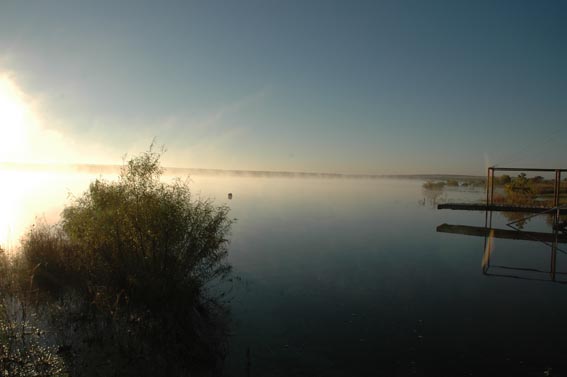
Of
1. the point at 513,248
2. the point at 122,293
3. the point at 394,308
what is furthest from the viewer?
the point at 513,248

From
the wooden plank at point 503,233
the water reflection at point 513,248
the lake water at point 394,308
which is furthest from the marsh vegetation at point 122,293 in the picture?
the wooden plank at point 503,233

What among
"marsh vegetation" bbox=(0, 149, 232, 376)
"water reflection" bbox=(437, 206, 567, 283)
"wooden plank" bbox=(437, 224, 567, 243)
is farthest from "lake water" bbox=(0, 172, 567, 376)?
"wooden plank" bbox=(437, 224, 567, 243)

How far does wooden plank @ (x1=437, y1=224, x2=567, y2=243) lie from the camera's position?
2972 cm

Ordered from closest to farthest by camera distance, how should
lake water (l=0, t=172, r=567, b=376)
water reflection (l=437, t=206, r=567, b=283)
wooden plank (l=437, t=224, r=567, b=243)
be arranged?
lake water (l=0, t=172, r=567, b=376), water reflection (l=437, t=206, r=567, b=283), wooden plank (l=437, t=224, r=567, b=243)

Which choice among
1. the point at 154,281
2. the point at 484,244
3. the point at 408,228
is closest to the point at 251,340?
the point at 154,281

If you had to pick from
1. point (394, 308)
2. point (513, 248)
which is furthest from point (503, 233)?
point (394, 308)

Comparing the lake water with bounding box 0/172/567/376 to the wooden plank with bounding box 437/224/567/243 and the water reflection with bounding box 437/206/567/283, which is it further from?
the wooden plank with bounding box 437/224/567/243

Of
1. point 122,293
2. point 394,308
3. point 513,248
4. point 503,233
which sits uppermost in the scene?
point 503,233

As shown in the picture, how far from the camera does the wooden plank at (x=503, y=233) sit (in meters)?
29.7

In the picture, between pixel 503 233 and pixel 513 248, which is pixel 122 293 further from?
pixel 503 233

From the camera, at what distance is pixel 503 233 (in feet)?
104

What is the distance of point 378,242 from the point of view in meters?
28.6

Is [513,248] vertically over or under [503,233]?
under

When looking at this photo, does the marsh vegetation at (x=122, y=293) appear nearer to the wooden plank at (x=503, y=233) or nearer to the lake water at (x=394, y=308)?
the lake water at (x=394, y=308)
